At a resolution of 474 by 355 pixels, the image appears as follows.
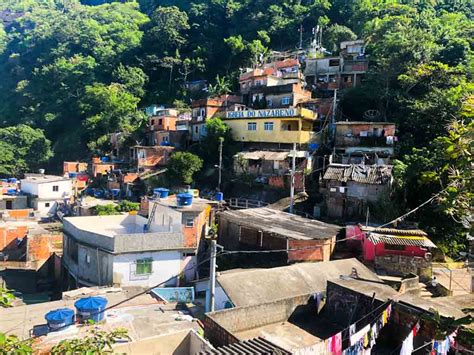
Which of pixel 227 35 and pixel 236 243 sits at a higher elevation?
pixel 227 35

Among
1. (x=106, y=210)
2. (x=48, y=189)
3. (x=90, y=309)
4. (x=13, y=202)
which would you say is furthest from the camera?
(x=48, y=189)

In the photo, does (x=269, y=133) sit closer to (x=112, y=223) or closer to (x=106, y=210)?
(x=106, y=210)

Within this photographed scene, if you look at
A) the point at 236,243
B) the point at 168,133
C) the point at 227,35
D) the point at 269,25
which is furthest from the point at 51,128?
the point at 236,243

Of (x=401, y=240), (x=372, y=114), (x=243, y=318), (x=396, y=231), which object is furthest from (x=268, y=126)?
(x=243, y=318)

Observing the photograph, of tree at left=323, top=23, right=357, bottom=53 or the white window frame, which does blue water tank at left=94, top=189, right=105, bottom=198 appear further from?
tree at left=323, top=23, right=357, bottom=53

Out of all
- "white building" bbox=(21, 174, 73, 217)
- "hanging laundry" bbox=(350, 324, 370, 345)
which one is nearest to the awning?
"hanging laundry" bbox=(350, 324, 370, 345)

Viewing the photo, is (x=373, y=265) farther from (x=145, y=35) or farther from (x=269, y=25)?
(x=145, y=35)
